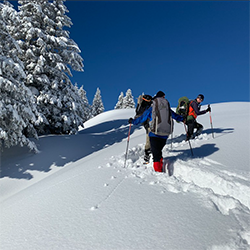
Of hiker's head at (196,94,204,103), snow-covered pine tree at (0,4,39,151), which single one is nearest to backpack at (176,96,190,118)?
hiker's head at (196,94,204,103)

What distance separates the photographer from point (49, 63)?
12898mm

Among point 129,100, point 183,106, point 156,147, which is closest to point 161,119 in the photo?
point 156,147

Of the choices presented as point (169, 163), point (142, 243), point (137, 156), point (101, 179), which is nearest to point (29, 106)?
point (137, 156)

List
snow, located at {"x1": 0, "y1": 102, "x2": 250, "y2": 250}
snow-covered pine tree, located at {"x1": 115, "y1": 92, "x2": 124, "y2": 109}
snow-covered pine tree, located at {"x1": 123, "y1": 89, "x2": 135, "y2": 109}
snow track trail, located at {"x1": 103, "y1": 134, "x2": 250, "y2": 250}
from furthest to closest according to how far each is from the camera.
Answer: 1. snow-covered pine tree, located at {"x1": 115, "y1": 92, "x2": 124, "y2": 109}
2. snow-covered pine tree, located at {"x1": 123, "y1": 89, "x2": 135, "y2": 109}
3. snow track trail, located at {"x1": 103, "y1": 134, "x2": 250, "y2": 250}
4. snow, located at {"x1": 0, "y1": 102, "x2": 250, "y2": 250}

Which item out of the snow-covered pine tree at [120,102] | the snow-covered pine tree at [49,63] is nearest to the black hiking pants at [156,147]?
the snow-covered pine tree at [49,63]

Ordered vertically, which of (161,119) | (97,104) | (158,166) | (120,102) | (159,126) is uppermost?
(97,104)

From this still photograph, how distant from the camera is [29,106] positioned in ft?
26.0

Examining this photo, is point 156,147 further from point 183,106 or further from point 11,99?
point 11,99

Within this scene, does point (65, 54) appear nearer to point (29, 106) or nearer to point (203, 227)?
point (29, 106)

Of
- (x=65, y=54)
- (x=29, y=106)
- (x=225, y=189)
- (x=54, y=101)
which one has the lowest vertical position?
(x=225, y=189)

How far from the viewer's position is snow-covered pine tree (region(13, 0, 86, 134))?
11852 millimetres

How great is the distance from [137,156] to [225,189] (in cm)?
333

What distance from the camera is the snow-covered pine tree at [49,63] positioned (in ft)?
38.9

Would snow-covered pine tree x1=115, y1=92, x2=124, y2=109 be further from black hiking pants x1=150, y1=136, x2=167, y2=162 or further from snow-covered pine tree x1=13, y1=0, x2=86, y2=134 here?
black hiking pants x1=150, y1=136, x2=167, y2=162
